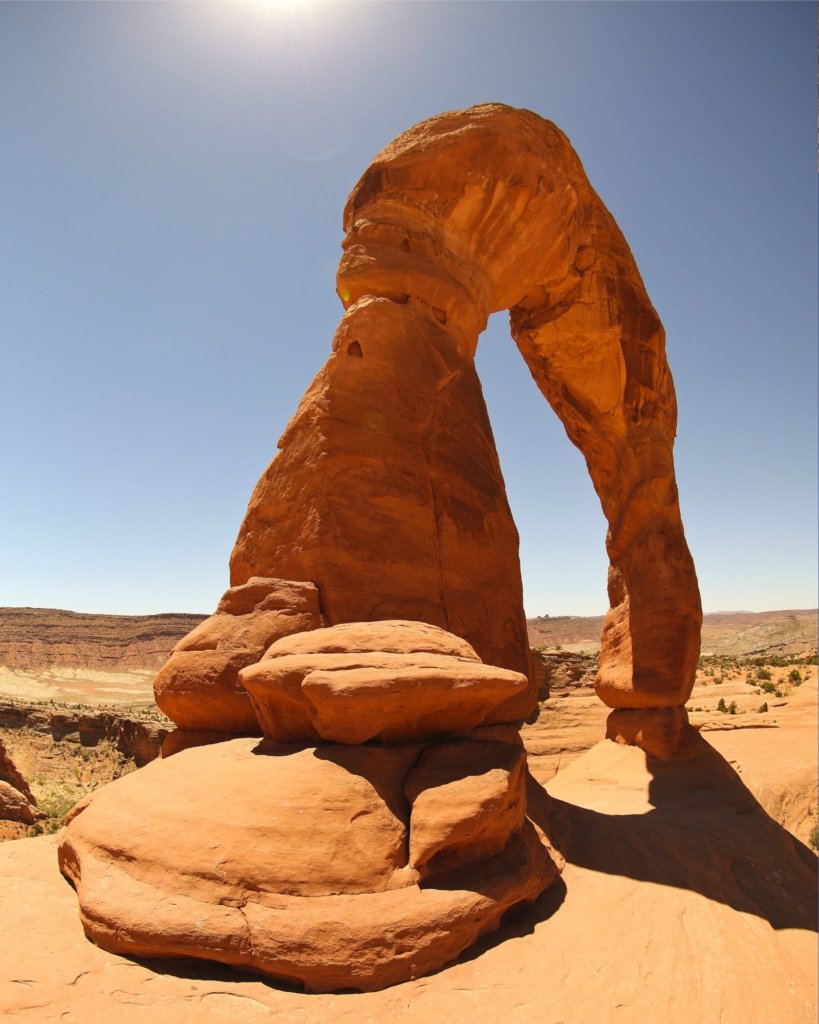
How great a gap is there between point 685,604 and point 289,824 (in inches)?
326

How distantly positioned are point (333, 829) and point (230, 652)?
2.09m

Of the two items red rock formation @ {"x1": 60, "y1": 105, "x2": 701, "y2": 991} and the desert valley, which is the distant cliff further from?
red rock formation @ {"x1": 60, "y1": 105, "x2": 701, "y2": 991}

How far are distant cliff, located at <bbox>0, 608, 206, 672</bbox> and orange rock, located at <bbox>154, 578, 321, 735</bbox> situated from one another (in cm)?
5343

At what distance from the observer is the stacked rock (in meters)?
3.10

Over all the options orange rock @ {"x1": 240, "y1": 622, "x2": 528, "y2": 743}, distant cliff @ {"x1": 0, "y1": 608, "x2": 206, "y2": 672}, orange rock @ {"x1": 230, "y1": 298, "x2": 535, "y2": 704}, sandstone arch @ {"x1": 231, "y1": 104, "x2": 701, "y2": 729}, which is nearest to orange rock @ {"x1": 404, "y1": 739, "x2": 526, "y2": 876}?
orange rock @ {"x1": 240, "y1": 622, "x2": 528, "y2": 743}

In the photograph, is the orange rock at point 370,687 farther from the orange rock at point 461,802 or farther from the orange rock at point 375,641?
the orange rock at point 461,802

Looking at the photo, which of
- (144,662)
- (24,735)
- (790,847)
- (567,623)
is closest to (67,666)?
(144,662)

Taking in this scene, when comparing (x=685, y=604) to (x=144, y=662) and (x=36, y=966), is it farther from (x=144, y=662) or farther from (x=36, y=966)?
(x=144, y=662)

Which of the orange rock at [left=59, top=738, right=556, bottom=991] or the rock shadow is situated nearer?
the orange rock at [left=59, top=738, right=556, bottom=991]

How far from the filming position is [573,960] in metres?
3.56

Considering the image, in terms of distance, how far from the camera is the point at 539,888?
167 inches

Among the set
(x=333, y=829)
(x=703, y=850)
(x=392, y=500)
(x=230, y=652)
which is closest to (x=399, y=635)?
(x=333, y=829)

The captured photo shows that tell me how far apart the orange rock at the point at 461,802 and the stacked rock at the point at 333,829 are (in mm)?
12

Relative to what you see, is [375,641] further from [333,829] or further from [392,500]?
[392,500]
